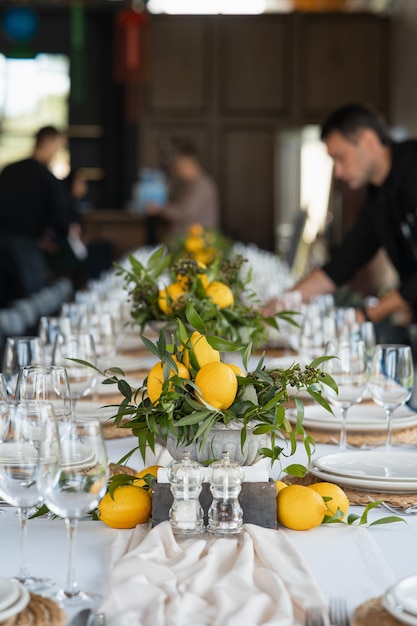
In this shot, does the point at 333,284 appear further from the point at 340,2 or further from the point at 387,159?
the point at 340,2

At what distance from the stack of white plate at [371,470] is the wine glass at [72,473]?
1.67ft

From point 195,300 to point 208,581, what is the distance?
1.33m

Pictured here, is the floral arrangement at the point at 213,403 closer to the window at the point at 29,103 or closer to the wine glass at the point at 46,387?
the wine glass at the point at 46,387

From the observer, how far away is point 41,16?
12.1 metres

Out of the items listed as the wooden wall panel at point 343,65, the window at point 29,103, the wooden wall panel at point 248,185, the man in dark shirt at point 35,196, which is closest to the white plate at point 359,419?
the man in dark shirt at point 35,196

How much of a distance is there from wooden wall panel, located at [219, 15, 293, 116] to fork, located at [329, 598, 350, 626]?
35.9 ft

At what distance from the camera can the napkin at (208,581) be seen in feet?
3.14

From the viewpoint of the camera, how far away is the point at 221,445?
50.5 inches

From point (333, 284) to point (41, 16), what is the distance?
885 centimetres

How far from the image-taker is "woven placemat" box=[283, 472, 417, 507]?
1.40 meters

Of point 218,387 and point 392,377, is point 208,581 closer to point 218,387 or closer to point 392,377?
point 218,387

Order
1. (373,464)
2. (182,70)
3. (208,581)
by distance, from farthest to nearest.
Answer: (182,70), (373,464), (208,581)

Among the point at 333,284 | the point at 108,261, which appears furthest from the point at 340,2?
the point at 333,284

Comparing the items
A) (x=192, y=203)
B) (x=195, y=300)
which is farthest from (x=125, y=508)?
(x=192, y=203)
